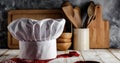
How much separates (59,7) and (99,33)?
0.29m

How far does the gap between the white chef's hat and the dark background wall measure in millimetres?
498

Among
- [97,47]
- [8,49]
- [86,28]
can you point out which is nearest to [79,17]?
[86,28]

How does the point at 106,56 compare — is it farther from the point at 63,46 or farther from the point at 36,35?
the point at 36,35

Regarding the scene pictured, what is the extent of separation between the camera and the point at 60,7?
5.56 feet

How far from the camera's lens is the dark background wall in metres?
1.69

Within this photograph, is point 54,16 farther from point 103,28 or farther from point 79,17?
point 103,28

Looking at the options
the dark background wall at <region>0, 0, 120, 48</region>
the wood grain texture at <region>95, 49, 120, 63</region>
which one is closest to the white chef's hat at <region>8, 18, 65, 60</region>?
the wood grain texture at <region>95, 49, 120, 63</region>

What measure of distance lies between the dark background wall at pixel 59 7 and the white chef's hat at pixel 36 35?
498 millimetres

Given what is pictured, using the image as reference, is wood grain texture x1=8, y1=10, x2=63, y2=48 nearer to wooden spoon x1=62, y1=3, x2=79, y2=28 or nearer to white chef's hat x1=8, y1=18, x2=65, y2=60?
wooden spoon x1=62, y1=3, x2=79, y2=28

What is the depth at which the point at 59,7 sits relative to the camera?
1695 millimetres

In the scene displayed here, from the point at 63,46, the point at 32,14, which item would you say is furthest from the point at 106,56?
the point at 32,14

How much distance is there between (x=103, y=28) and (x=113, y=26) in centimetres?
8

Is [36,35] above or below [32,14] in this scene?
below

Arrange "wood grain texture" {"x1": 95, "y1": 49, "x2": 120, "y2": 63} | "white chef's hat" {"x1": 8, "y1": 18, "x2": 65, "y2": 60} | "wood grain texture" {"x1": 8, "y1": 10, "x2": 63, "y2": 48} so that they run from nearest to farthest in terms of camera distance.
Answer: "white chef's hat" {"x1": 8, "y1": 18, "x2": 65, "y2": 60}, "wood grain texture" {"x1": 95, "y1": 49, "x2": 120, "y2": 63}, "wood grain texture" {"x1": 8, "y1": 10, "x2": 63, "y2": 48}
